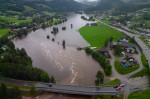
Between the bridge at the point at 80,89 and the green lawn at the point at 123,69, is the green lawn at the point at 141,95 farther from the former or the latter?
the green lawn at the point at 123,69

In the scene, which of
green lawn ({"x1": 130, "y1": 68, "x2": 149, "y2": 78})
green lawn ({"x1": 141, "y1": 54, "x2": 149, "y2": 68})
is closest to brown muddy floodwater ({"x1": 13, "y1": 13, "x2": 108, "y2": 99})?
green lawn ({"x1": 130, "y1": 68, "x2": 149, "y2": 78})

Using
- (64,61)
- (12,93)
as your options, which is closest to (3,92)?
(12,93)

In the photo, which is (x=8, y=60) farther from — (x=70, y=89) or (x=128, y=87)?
(x=128, y=87)

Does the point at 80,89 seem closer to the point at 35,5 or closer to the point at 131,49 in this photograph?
the point at 131,49

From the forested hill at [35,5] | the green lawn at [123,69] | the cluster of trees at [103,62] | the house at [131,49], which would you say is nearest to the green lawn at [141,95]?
the green lawn at [123,69]

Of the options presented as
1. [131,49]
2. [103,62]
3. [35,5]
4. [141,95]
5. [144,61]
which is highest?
[35,5]

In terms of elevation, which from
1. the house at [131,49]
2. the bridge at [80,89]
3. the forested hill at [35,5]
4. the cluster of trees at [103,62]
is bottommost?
the bridge at [80,89]

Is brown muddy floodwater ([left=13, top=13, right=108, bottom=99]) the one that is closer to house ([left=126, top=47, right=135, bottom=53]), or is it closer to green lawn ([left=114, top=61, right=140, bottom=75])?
green lawn ([left=114, top=61, right=140, bottom=75])
